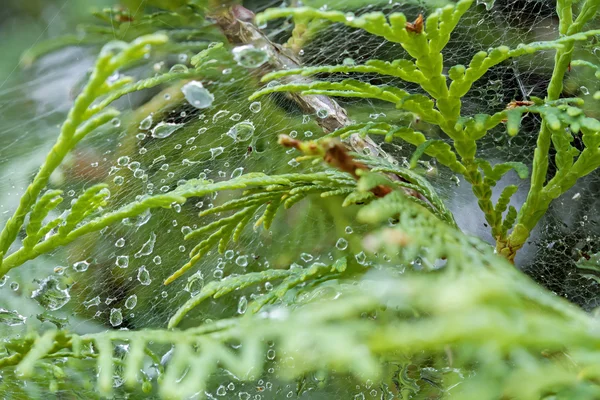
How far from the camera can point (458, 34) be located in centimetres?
120

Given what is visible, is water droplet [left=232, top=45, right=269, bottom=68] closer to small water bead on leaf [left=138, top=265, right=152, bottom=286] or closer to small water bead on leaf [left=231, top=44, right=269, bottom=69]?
small water bead on leaf [left=231, top=44, right=269, bottom=69]

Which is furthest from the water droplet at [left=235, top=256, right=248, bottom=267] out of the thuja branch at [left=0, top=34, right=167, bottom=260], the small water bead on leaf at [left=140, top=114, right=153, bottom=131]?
the thuja branch at [left=0, top=34, right=167, bottom=260]

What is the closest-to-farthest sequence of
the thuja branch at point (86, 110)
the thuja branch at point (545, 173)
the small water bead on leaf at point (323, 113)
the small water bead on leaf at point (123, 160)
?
the thuja branch at point (86, 110), the thuja branch at point (545, 173), the small water bead on leaf at point (323, 113), the small water bead on leaf at point (123, 160)

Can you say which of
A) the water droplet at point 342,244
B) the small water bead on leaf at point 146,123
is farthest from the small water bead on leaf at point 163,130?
the water droplet at point 342,244

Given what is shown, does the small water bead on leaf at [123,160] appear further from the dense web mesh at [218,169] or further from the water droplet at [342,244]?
the water droplet at [342,244]

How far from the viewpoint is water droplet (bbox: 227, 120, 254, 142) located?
40.2 inches

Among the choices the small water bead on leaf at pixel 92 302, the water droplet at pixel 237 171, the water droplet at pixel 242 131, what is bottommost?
the small water bead on leaf at pixel 92 302

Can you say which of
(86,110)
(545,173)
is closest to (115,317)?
(86,110)

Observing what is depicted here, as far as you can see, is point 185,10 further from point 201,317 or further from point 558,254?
point 558,254

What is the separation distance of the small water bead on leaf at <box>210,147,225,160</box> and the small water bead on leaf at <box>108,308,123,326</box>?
383 millimetres

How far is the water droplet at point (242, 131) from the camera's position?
3.35 ft

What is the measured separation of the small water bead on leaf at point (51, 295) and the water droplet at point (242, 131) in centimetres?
47

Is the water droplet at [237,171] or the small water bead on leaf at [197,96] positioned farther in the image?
the water droplet at [237,171]

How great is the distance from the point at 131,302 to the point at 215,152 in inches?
14.5
